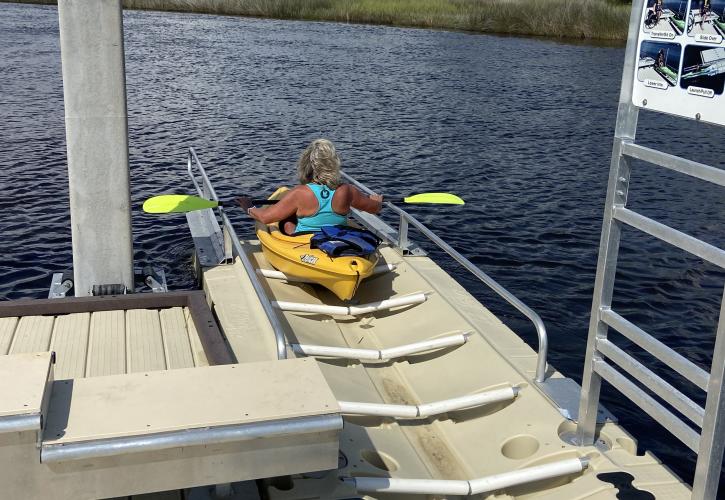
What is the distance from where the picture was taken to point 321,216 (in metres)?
6.91

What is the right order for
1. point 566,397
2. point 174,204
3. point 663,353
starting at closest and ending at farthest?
point 663,353 < point 566,397 < point 174,204

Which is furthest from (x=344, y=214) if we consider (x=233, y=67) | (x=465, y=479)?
(x=233, y=67)

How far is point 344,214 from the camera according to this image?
22.9 ft

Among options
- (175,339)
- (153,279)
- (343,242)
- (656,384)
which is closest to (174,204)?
(153,279)

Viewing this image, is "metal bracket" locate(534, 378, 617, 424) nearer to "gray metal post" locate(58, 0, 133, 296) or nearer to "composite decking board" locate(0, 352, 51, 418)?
"composite decking board" locate(0, 352, 51, 418)

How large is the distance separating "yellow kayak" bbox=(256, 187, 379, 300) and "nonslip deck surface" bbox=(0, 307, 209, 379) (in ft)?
3.39

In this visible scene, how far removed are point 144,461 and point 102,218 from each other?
3.30 metres

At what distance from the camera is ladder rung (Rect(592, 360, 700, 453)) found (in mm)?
3729

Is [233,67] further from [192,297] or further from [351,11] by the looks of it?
[192,297]

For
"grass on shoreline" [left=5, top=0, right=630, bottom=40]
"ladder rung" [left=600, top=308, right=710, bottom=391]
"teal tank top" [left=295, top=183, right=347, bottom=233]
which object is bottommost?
"teal tank top" [left=295, top=183, right=347, bottom=233]

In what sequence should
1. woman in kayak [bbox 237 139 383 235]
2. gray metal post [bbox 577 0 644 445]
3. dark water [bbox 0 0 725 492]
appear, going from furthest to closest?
dark water [bbox 0 0 725 492] < woman in kayak [bbox 237 139 383 235] < gray metal post [bbox 577 0 644 445]

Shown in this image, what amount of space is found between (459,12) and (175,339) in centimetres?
3606

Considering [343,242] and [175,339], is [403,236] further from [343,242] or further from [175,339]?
[175,339]

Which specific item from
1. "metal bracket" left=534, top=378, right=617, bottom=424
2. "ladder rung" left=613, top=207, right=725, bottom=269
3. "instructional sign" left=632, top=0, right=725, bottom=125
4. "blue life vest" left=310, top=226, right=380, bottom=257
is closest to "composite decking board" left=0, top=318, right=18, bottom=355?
"blue life vest" left=310, top=226, right=380, bottom=257
